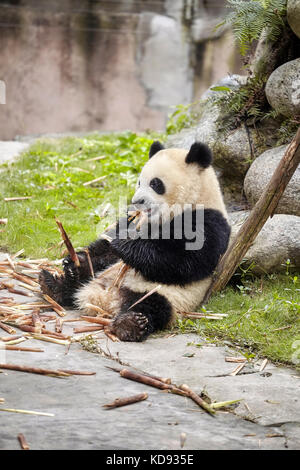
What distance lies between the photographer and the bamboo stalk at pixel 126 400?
2.76 metres

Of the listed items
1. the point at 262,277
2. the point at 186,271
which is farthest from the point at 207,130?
the point at 186,271

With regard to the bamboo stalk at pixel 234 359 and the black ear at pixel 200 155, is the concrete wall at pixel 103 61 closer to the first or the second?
the black ear at pixel 200 155

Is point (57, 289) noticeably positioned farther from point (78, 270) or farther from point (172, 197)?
point (172, 197)

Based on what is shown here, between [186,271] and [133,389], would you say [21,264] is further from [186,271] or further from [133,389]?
[133,389]

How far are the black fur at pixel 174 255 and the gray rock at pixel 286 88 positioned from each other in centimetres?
184

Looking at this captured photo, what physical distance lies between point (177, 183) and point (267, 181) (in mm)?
1484

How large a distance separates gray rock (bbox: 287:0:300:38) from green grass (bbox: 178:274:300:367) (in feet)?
7.49

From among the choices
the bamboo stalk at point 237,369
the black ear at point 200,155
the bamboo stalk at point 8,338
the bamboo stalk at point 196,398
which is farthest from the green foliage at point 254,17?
the bamboo stalk at point 196,398

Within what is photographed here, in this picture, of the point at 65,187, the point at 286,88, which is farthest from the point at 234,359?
the point at 65,187

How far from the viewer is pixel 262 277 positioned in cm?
489

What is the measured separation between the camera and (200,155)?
167 inches

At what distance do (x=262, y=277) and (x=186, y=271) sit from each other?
1016mm

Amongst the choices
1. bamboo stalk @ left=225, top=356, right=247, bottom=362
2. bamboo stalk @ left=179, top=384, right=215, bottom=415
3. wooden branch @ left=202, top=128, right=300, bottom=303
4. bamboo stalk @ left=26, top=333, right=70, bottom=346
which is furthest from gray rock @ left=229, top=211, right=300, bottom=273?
bamboo stalk @ left=179, top=384, right=215, bottom=415

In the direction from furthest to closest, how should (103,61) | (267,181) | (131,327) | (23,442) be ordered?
(103,61) < (267,181) < (131,327) < (23,442)
